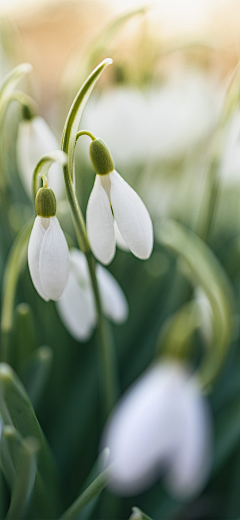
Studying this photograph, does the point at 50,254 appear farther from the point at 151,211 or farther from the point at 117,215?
the point at 151,211

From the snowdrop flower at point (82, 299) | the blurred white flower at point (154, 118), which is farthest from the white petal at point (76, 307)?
the blurred white flower at point (154, 118)

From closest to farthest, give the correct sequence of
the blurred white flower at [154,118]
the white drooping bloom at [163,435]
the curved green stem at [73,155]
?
1. the curved green stem at [73,155]
2. the white drooping bloom at [163,435]
3. the blurred white flower at [154,118]

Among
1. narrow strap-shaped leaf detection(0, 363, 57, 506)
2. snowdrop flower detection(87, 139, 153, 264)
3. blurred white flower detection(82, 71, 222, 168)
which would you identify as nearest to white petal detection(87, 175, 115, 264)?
snowdrop flower detection(87, 139, 153, 264)

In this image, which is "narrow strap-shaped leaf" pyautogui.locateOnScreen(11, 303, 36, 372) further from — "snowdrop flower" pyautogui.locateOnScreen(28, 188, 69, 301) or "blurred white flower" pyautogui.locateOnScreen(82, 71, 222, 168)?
"blurred white flower" pyautogui.locateOnScreen(82, 71, 222, 168)

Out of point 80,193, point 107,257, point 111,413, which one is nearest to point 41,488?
point 111,413

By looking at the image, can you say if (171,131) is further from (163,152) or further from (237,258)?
(237,258)

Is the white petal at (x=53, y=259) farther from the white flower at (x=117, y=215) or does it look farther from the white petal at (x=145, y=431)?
the white petal at (x=145, y=431)
